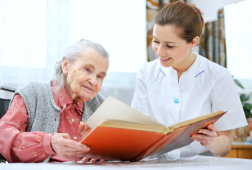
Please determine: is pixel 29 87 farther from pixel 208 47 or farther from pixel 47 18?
pixel 208 47

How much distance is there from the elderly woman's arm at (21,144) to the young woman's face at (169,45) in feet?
2.25

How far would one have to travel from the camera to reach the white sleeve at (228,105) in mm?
1385

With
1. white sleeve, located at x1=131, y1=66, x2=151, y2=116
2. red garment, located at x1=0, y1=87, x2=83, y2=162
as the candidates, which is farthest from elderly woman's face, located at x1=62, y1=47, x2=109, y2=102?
white sleeve, located at x1=131, y1=66, x2=151, y2=116

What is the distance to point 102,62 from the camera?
1263mm

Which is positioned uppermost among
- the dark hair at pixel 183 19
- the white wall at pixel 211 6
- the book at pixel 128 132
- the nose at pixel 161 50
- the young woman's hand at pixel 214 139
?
the white wall at pixel 211 6

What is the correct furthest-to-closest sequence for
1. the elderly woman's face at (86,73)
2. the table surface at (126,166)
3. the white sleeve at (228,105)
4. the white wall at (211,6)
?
the white wall at (211,6) < the white sleeve at (228,105) < the elderly woman's face at (86,73) < the table surface at (126,166)

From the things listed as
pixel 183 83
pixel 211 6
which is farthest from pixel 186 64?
pixel 211 6

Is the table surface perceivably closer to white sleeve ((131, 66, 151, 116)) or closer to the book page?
the book page

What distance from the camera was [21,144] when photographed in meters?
1.03

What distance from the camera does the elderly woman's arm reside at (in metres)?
1.02

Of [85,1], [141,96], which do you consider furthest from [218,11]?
[141,96]

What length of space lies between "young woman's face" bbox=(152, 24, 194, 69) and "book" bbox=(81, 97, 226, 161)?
483 millimetres

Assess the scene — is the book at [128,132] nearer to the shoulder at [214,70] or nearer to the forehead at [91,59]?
the forehead at [91,59]

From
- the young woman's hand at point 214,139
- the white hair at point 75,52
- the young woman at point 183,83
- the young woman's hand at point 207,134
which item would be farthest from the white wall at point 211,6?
the young woman's hand at point 207,134
